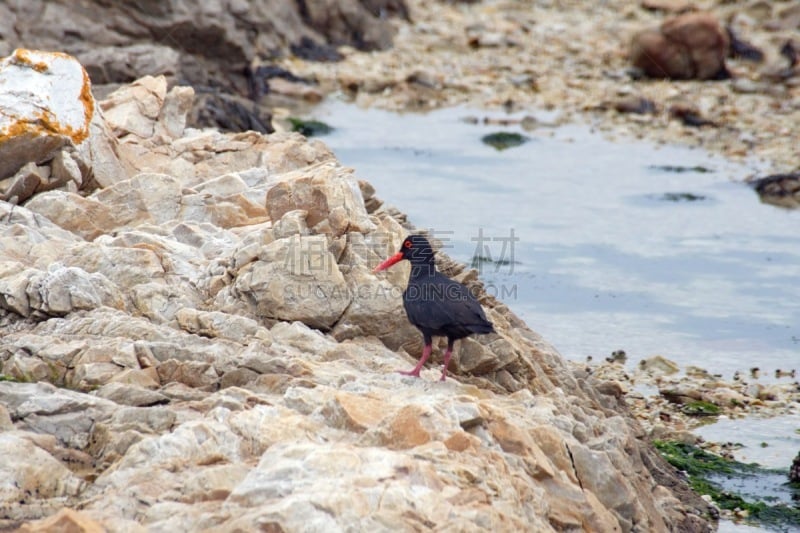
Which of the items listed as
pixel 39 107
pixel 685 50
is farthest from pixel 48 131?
pixel 685 50

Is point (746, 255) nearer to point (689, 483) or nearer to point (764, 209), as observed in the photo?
point (764, 209)

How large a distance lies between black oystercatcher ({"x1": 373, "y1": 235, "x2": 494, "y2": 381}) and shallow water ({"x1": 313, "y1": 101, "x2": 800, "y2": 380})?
6.35m

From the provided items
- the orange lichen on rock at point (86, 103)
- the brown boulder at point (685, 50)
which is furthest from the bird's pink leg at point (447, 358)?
the brown boulder at point (685, 50)

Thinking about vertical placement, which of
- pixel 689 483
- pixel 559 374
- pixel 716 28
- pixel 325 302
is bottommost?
pixel 689 483

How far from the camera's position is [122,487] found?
24.4ft

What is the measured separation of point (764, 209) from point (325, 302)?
51.5 ft

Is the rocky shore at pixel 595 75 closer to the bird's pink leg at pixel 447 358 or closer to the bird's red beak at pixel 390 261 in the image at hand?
the bird's red beak at pixel 390 261

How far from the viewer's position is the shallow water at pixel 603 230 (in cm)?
1773

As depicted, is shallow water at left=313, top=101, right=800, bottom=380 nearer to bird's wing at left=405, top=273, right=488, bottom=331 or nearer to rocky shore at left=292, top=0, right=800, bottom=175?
rocky shore at left=292, top=0, right=800, bottom=175

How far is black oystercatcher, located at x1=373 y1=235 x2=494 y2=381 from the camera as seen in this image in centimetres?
977

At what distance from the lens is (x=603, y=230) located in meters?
22.8

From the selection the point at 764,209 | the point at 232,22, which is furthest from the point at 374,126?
the point at 764,209

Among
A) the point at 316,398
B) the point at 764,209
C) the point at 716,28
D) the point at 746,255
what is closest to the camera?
the point at 316,398

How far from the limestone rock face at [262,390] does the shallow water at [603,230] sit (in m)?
5.59
